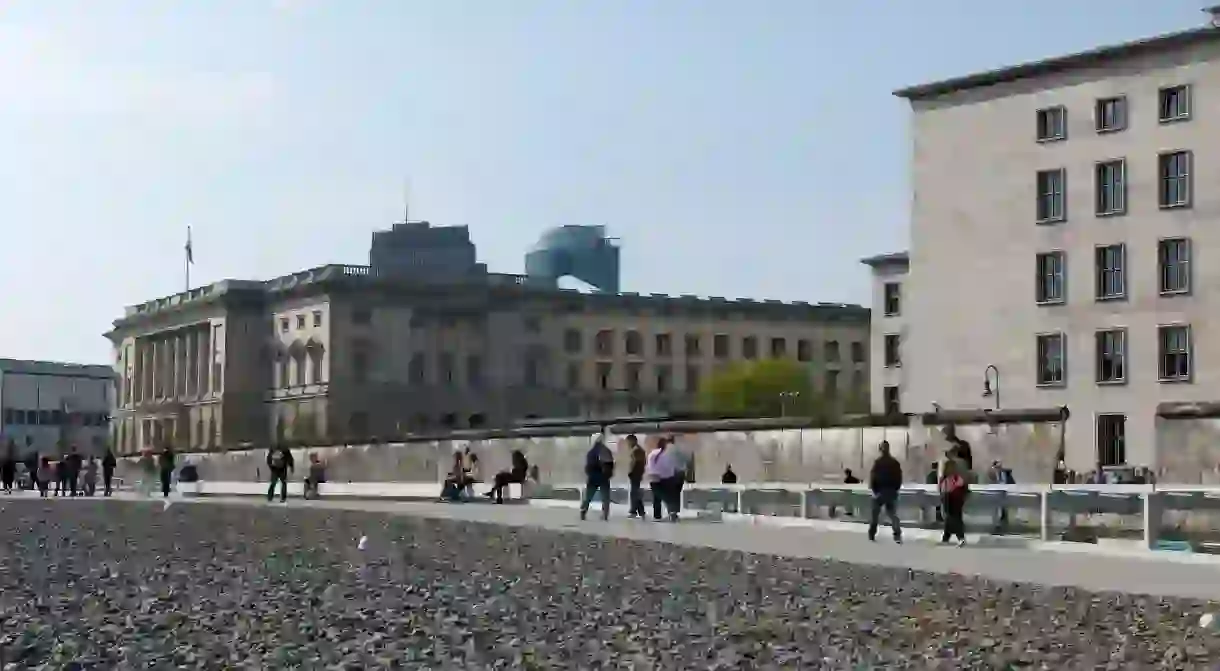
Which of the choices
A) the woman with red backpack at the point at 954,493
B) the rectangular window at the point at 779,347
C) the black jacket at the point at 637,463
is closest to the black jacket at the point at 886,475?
the woman with red backpack at the point at 954,493

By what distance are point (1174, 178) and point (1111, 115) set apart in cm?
325

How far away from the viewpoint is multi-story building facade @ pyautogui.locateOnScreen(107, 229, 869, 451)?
13512cm

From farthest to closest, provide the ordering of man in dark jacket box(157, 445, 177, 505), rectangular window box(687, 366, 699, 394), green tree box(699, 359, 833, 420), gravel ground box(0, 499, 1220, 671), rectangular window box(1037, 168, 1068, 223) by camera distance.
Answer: rectangular window box(687, 366, 699, 394)
green tree box(699, 359, 833, 420)
rectangular window box(1037, 168, 1068, 223)
man in dark jacket box(157, 445, 177, 505)
gravel ground box(0, 499, 1220, 671)

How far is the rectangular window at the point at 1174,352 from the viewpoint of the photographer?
61312 millimetres

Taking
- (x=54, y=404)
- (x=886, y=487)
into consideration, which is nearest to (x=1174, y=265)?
(x=886, y=487)

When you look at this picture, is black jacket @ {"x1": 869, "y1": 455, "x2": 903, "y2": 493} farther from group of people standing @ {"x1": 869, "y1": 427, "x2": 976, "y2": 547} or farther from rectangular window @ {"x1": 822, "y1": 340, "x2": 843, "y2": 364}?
rectangular window @ {"x1": 822, "y1": 340, "x2": 843, "y2": 364}

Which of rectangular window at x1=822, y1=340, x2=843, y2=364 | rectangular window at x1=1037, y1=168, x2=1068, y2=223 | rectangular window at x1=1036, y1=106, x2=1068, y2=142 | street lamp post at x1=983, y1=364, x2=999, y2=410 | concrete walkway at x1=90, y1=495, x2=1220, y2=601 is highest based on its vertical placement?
rectangular window at x1=1036, y1=106, x2=1068, y2=142

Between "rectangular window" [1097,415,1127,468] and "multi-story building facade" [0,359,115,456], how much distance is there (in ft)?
371

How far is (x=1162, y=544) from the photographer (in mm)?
25312

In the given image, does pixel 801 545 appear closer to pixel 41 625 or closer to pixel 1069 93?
pixel 41 625

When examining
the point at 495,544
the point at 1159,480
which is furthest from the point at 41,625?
the point at 1159,480

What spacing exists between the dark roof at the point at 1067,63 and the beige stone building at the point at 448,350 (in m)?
71.5


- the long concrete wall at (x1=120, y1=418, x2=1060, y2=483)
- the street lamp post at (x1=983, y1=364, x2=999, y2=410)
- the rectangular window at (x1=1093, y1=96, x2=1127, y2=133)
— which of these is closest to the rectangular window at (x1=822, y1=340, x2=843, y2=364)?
the long concrete wall at (x1=120, y1=418, x2=1060, y2=483)

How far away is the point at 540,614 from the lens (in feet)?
49.9
